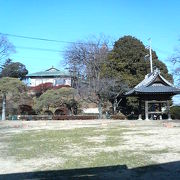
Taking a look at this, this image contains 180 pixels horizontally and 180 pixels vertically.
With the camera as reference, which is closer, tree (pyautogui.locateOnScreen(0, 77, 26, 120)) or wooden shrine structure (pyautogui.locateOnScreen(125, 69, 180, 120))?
wooden shrine structure (pyautogui.locateOnScreen(125, 69, 180, 120))

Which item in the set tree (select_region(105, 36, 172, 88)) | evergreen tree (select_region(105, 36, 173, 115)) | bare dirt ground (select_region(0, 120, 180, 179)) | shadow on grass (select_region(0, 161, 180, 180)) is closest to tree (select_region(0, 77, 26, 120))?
evergreen tree (select_region(105, 36, 173, 115))

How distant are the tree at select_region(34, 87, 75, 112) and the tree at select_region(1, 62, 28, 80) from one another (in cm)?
2659

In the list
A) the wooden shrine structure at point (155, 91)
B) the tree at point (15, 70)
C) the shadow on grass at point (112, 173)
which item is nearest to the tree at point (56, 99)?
the wooden shrine structure at point (155, 91)

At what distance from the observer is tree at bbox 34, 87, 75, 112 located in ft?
140

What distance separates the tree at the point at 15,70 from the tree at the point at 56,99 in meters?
26.6

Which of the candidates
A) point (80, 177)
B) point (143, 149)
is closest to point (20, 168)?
point (80, 177)

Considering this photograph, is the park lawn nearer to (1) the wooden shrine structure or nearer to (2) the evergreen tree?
(1) the wooden shrine structure

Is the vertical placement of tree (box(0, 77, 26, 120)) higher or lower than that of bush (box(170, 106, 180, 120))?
higher

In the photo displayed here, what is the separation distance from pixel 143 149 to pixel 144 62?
106 ft

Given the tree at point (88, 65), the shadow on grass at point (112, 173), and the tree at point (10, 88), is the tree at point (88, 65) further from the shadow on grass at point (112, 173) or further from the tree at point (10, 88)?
the shadow on grass at point (112, 173)

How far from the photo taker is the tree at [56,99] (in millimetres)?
42750

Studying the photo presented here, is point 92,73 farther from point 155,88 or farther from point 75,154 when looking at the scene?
point 75,154

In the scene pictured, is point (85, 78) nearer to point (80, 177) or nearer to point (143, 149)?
point (143, 149)

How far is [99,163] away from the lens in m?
9.41
